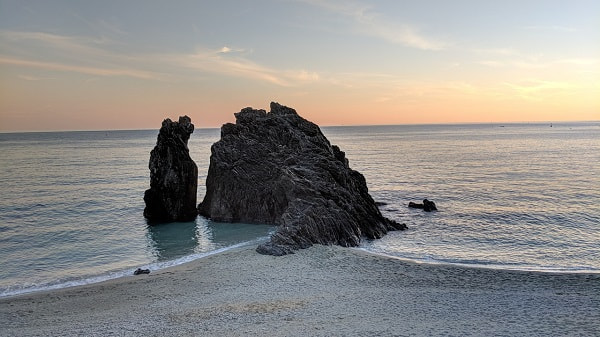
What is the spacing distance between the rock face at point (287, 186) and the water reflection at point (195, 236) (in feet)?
5.62

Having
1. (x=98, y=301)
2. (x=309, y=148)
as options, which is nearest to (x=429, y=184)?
(x=309, y=148)

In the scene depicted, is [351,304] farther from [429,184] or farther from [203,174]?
[203,174]

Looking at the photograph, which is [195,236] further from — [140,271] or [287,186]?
[140,271]

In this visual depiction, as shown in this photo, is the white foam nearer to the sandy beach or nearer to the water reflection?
the water reflection

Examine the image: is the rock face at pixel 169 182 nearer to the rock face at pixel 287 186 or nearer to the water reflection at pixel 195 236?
the water reflection at pixel 195 236

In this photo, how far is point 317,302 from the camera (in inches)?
756

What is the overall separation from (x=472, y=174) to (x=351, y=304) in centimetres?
5850

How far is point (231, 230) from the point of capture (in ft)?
117

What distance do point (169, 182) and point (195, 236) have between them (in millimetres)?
7575

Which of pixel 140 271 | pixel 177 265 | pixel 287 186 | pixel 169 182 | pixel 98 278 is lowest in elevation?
pixel 98 278

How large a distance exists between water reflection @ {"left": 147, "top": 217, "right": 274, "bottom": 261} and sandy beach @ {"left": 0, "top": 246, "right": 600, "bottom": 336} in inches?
205

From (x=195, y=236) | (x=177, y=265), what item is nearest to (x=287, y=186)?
(x=195, y=236)

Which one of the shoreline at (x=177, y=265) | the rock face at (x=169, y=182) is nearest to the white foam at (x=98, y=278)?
the shoreline at (x=177, y=265)

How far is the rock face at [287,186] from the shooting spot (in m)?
29.5
